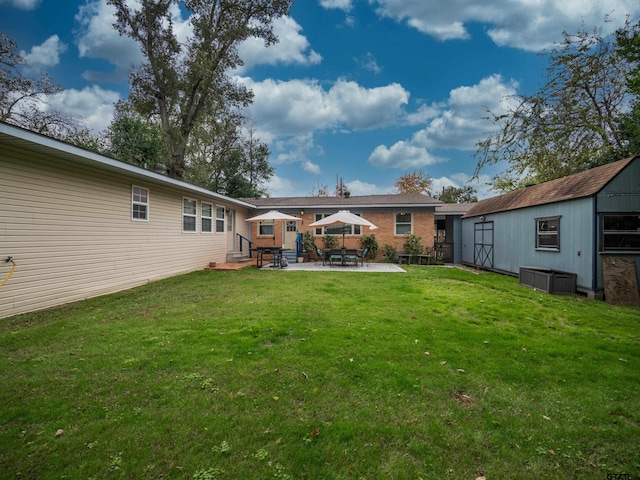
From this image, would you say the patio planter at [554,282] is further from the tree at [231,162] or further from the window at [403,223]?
the tree at [231,162]

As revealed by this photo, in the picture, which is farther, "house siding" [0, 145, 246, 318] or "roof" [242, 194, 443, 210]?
"roof" [242, 194, 443, 210]

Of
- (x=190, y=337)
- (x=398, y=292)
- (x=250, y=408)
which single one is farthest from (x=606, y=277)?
(x=190, y=337)

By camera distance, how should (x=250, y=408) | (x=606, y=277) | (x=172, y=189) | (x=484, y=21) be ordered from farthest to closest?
(x=484, y=21) < (x=172, y=189) < (x=606, y=277) < (x=250, y=408)

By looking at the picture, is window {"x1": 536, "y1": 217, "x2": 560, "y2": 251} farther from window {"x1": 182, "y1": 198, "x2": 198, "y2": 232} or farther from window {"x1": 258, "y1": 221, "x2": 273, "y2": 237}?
window {"x1": 182, "y1": 198, "x2": 198, "y2": 232}

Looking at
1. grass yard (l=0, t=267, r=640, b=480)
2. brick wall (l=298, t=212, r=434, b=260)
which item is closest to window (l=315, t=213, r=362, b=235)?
brick wall (l=298, t=212, r=434, b=260)

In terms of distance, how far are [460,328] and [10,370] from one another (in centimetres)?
626

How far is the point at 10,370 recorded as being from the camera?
324cm

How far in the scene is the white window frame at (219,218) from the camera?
13664 millimetres

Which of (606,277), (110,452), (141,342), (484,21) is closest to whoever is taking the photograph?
(110,452)

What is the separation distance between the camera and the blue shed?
7414 millimetres

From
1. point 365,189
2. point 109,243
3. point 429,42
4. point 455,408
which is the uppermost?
point 429,42

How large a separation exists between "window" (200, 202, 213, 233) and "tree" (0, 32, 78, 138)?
9.52 m

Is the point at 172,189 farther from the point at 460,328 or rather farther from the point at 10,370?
the point at 460,328

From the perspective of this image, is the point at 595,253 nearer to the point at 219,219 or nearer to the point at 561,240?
the point at 561,240
